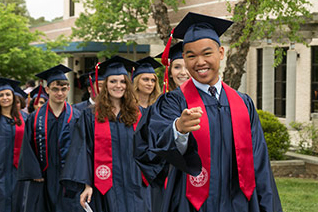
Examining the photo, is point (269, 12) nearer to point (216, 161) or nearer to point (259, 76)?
point (216, 161)

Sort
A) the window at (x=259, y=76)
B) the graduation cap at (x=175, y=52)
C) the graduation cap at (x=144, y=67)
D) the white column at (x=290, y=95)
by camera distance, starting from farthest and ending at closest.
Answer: the window at (x=259, y=76) < the white column at (x=290, y=95) < the graduation cap at (x=144, y=67) < the graduation cap at (x=175, y=52)

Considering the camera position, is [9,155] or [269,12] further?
[269,12]

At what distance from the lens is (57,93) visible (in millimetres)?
6586

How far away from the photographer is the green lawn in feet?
24.9

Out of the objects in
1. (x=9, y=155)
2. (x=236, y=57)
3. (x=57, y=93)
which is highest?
(x=236, y=57)

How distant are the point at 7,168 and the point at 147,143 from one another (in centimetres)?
444

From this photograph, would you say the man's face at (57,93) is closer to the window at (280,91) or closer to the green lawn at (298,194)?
the green lawn at (298,194)

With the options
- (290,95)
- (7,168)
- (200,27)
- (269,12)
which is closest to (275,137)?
(269,12)

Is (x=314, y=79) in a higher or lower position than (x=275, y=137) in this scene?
higher

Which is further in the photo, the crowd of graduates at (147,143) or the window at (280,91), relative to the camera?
the window at (280,91)

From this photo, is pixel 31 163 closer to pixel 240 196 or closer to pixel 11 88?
pixel 11 88

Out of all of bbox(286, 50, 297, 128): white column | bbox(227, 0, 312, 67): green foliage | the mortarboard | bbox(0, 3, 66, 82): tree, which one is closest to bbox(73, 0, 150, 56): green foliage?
bbox(0, 3, 66, 82): tree

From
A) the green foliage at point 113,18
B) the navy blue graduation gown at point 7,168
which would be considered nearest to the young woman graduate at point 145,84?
the navy blue graduation gown at point 7,168

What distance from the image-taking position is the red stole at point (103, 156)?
5.14 meters
